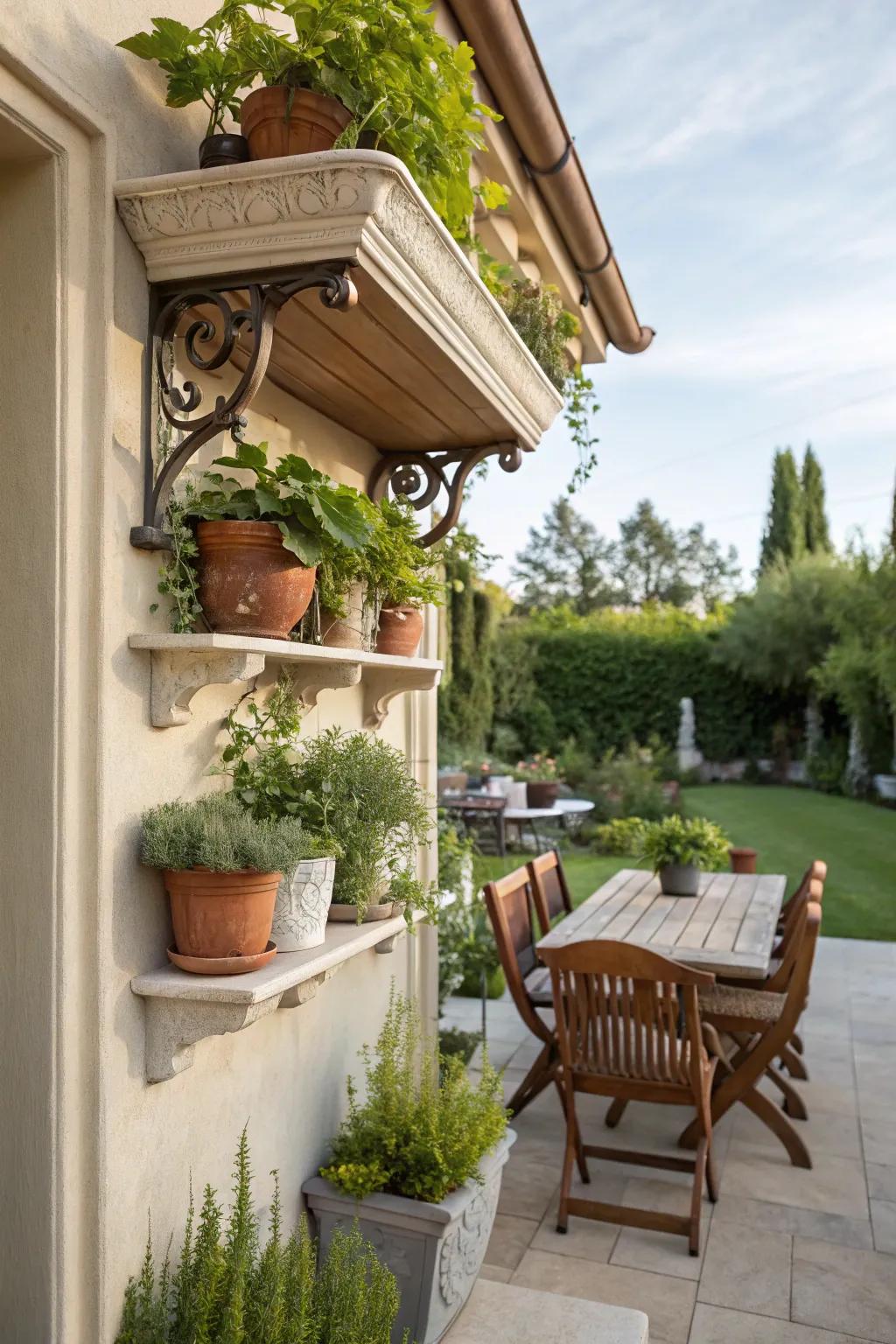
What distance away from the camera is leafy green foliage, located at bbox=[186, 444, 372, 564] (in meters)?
1.50

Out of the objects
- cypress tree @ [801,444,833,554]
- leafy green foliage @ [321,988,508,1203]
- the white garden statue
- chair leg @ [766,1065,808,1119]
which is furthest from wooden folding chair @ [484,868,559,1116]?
cypress tree @ [801,444,833,554]

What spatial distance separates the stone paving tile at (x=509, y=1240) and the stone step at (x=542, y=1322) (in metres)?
0.78

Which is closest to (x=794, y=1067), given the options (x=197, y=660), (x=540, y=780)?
(x=197, y=660)

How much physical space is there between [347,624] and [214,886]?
622mm

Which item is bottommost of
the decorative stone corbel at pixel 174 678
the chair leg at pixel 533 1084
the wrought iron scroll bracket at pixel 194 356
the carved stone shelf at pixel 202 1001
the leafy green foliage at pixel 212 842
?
the chair leg at pixel 533 1084

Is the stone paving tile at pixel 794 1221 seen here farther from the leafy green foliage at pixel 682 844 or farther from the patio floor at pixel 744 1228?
the leafy green foliage at pixel 682 844

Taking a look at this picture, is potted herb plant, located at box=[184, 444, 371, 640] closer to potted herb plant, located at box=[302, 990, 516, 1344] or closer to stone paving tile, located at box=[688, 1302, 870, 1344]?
potted herb plant, located at box=[302, 990, 516, 1344]

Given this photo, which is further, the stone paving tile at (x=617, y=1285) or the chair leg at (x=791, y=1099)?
the chair leg at (x=791, y=1099)

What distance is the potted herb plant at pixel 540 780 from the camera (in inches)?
409

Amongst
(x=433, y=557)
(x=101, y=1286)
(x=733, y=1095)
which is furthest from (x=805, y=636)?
(x=101, y=1286)

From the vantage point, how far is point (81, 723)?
1.37 metres

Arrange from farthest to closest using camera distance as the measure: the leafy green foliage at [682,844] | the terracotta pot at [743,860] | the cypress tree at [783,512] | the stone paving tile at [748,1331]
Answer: the cypress tree at [783,512]
the terracotta pot at [743,860]
the leafy green foliage at [682,844]
the stone paving tile at [748,1331]

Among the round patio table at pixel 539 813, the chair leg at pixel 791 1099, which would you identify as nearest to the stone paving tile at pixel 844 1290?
the chair leg at pixel 791 1099

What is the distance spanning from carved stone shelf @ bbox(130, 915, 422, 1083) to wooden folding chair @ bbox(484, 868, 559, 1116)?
2.08 metres
